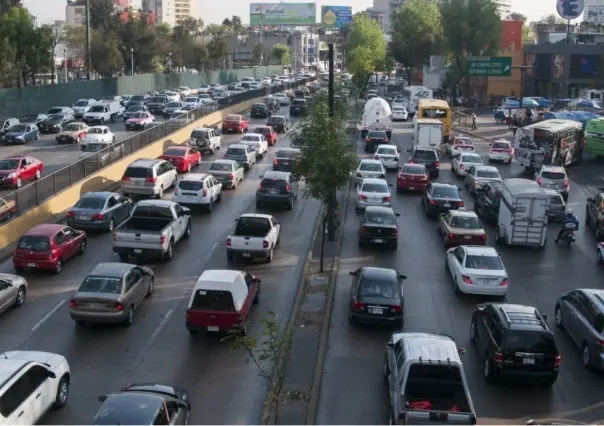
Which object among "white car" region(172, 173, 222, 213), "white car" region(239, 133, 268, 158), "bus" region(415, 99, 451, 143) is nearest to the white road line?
"white car" region(172, 173, 222, 213)

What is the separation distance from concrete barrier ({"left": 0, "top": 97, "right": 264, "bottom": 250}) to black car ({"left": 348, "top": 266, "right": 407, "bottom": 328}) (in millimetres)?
12801

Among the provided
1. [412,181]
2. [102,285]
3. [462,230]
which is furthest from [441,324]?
[412,181]

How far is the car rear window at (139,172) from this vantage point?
34000 millimetres

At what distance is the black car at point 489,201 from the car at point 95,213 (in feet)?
49.8

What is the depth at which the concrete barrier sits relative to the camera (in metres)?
27.0

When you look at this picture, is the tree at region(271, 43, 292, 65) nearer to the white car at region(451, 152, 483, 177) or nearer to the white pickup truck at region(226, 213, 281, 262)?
the white car at region(451, 152, 483, 177)

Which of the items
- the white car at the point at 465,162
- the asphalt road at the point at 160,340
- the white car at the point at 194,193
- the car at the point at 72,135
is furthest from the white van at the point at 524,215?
the car at the point at 72,135

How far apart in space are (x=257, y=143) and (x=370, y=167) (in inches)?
435

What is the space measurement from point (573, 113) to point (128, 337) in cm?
5090

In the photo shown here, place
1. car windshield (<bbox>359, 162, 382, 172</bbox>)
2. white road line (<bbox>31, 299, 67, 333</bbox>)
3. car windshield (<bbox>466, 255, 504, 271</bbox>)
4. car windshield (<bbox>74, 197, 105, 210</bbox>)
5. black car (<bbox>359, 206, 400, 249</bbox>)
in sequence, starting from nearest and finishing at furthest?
white road line (<bbox>31, 299, 67, 333</bbox>), car windshield (<bbox>466, 255, 504, 271</bbox>), black car (<bbox>359, 206, 400, 249</bbox>), car windshield (<bbox>74, 197, 105, 210</bbox>), car windshield (<bbox>359, 162, 382, 172</bbox>)

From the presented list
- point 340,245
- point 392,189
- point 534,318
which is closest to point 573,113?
point 392,189

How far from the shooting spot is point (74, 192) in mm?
32781

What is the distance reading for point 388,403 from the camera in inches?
621

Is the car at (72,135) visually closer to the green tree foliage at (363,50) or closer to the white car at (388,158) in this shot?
the white car at (388,158)
